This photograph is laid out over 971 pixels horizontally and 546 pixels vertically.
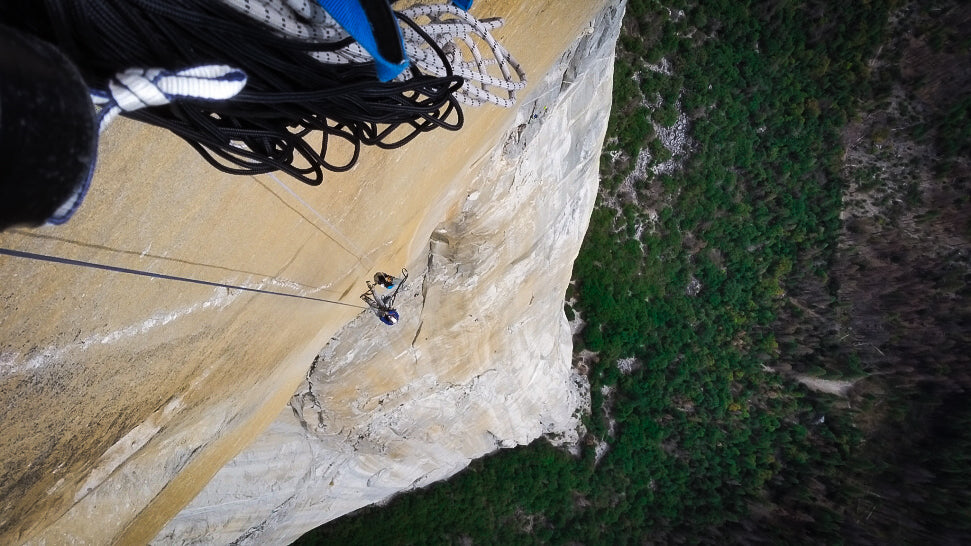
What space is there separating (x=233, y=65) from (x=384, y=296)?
266cm

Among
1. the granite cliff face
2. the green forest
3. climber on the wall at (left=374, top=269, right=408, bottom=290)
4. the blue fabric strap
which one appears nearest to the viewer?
the blue fabric strap

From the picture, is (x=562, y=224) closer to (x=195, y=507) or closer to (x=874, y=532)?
(x=195, y=507)

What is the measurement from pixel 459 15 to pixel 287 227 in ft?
3.45

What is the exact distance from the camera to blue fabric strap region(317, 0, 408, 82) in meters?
0.98

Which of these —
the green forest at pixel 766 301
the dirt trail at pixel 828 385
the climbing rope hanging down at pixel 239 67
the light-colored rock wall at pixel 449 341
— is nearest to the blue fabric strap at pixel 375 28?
the climbing rope hanging down at pixel 239 67

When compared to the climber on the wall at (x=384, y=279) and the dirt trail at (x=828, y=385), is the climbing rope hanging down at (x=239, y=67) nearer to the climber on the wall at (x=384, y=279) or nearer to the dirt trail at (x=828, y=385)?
the climber on the wall at (x=384, y=279)

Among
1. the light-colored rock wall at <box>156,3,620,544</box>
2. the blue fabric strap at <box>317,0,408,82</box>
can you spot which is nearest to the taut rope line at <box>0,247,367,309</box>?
the blue fabric strap at <box>317,0,408,82</box>

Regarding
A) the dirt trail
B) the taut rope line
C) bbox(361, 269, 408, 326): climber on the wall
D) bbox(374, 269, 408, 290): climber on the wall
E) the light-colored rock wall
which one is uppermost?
the taut rope line

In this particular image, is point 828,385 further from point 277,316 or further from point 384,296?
point 277,316

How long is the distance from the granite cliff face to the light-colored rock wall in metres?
0.02

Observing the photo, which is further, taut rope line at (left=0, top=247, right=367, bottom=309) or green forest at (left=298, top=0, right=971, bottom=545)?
green forest at (left=298, top=0, right=971, bottom=545)

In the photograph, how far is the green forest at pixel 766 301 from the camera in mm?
8148

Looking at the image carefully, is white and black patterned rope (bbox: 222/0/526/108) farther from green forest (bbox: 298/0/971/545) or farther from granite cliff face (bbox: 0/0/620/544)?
green forest (bbox: 298/0/971/545)

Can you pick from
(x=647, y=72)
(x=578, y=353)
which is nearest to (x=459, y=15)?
(x=647, y=72)
